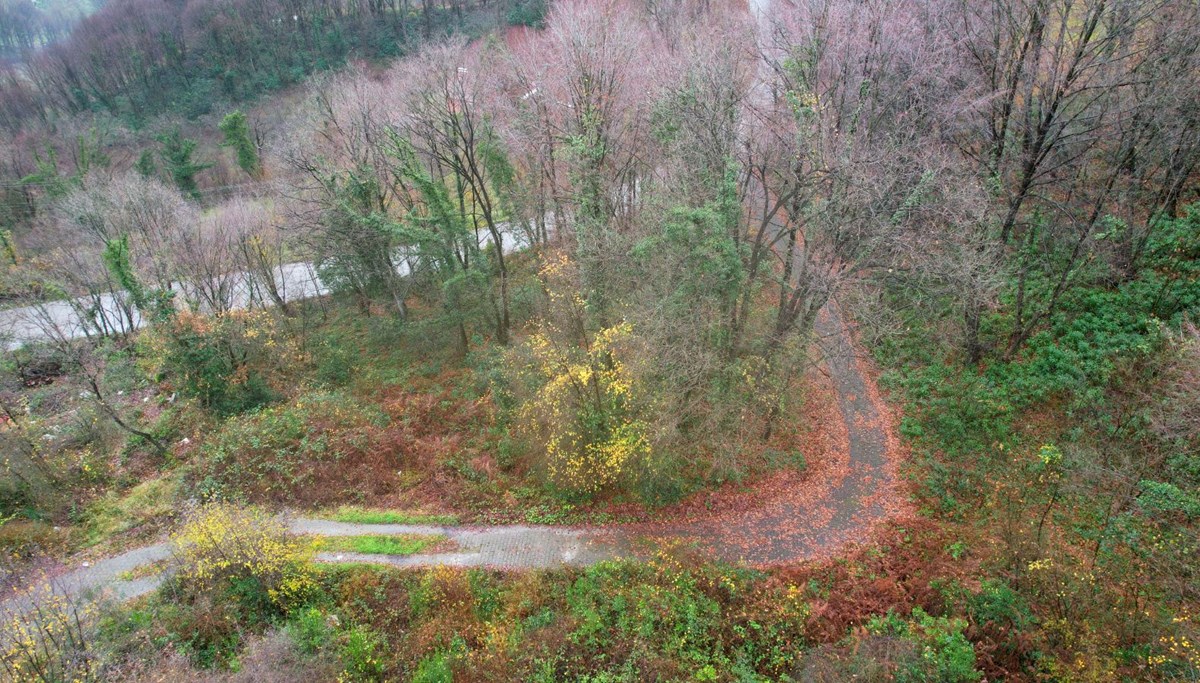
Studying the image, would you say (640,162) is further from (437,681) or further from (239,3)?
(239,3)

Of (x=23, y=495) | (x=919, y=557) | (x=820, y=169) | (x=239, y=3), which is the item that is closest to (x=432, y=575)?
(x=919, y=557)

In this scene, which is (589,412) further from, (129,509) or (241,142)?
(241,142)

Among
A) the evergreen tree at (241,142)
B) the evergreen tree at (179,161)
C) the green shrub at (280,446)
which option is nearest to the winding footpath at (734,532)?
the green shrub at (280,446)

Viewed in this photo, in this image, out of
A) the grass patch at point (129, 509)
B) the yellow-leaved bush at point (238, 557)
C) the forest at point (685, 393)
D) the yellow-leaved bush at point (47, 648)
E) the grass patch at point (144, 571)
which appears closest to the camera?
the yellow-leaved bush at point (47, 648)

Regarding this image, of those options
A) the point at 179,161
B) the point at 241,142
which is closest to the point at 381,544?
the point at 241,142

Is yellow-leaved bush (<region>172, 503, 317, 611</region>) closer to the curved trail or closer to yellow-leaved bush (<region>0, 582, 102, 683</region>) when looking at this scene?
Answer: the curved trail

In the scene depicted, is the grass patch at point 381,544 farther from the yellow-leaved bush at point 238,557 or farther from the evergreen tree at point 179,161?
the evergreen tree at point 179,161
